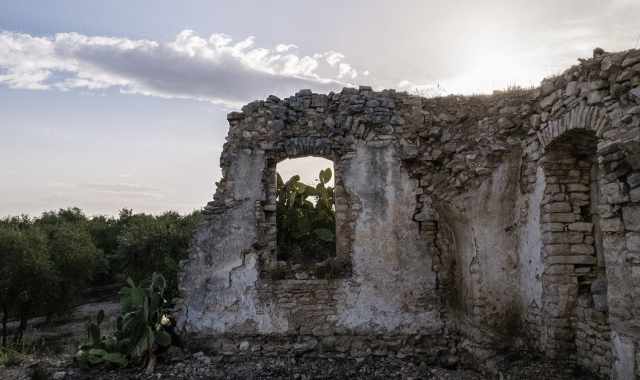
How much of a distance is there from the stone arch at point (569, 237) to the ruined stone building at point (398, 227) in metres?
0.02

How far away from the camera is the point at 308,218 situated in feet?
27.3

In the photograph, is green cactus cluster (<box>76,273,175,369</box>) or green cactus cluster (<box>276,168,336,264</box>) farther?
green cactus cluster (<box>276,168,336,264</box>)

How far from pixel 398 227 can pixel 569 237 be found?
8.18 ft

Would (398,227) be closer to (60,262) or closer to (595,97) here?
(595,97)

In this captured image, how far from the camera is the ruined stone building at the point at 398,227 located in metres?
6.03

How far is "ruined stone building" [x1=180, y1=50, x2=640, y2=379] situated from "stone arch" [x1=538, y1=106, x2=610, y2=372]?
25mm

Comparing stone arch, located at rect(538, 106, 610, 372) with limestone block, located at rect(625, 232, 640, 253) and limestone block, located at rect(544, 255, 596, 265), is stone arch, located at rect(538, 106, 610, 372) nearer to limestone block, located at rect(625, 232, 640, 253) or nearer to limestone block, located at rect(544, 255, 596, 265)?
limestone block, located at rect(544, 255, 596, 265)

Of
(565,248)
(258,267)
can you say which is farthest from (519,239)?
(258,267)

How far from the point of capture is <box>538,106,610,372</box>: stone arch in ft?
17.9

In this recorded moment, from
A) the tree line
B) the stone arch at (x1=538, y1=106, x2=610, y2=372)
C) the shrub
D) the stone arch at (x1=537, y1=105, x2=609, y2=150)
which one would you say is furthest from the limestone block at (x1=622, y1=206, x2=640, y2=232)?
→ the shrub

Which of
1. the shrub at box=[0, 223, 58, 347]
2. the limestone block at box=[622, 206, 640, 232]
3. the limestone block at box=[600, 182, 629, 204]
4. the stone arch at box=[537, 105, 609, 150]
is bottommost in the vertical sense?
the shrub at box=[0, 223, 58, 347]

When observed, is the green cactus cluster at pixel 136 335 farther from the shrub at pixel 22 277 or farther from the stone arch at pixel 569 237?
the shrub at pixel 22 277

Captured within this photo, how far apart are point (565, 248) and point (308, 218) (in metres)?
4.04

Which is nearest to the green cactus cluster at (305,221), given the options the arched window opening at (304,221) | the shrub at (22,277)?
the arched window opening at (304,221)
